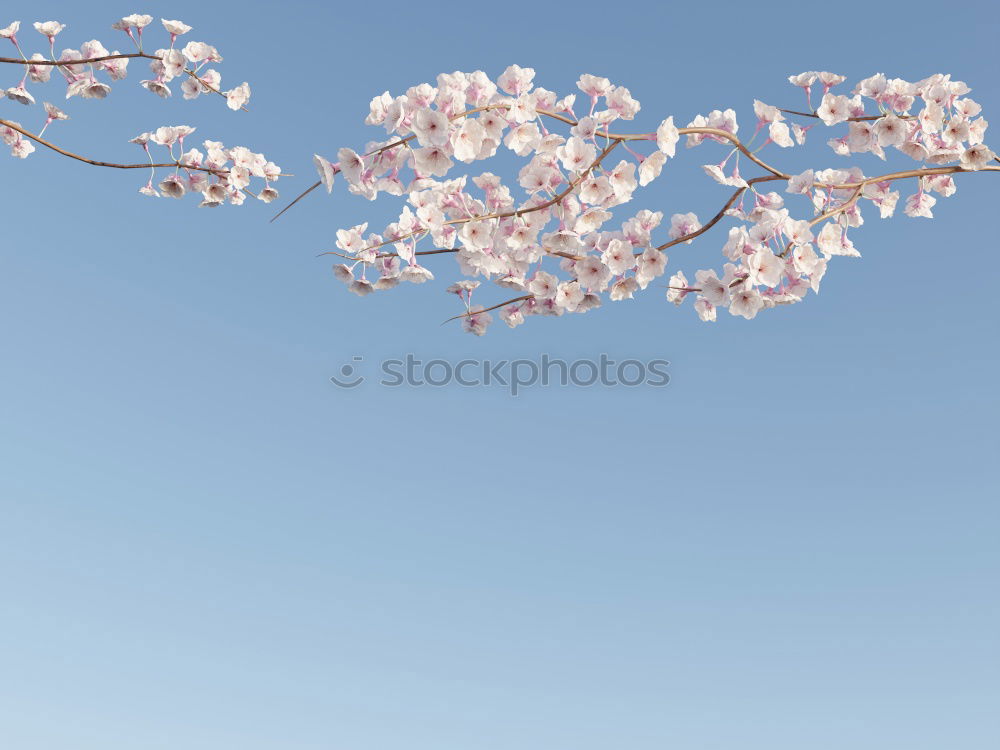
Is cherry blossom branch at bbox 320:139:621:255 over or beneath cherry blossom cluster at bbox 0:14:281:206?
beneath

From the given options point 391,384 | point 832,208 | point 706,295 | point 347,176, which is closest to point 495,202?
point 347,176

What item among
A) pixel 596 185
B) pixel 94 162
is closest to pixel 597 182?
pixel 596 185

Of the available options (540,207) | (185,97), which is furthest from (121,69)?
(540,207)

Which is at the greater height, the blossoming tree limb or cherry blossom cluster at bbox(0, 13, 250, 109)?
cherry blossom cluster at bbox(0, 13, 250, 109)

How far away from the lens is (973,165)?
14.5 ft

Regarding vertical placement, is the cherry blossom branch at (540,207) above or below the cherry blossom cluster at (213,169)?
below

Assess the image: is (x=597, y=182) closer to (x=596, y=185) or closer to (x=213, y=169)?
(x=596, y=185)

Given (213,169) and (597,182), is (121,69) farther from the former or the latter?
(597,182)

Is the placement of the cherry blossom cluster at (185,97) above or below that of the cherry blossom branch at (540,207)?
above

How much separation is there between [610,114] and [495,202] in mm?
797

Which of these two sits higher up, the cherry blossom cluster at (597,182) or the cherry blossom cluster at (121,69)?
the cherry blossom cluster at (121,69)

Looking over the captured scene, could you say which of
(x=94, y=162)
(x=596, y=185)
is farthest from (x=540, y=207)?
(x=94, y=162)

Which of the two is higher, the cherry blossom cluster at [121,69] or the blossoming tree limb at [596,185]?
the cherry blossom cluster at [121,69]

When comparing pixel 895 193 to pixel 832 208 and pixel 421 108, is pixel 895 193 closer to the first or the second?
pixel 832 208
